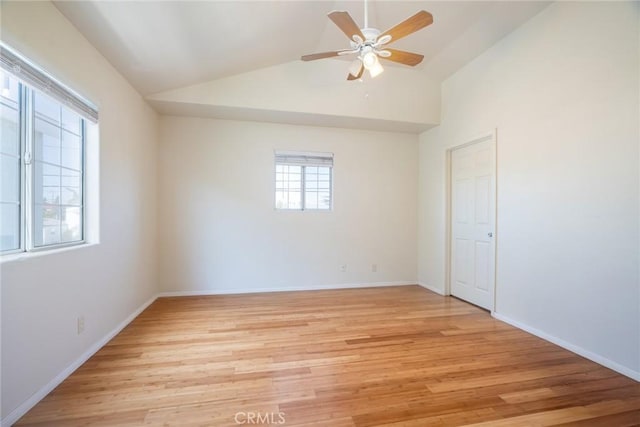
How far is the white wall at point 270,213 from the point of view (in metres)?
3.89

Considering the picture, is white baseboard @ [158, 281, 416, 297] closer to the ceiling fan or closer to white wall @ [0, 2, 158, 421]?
white wall @ [0, 2, 158, 421]

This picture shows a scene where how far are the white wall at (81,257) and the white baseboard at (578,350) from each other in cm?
398

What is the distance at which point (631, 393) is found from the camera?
6.05ft

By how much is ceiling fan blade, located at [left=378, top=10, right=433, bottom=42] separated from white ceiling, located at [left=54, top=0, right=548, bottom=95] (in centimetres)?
93

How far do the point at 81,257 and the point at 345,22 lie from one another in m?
2.61

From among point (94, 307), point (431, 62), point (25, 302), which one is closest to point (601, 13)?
point (431, 62)

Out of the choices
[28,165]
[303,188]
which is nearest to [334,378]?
[28,165]

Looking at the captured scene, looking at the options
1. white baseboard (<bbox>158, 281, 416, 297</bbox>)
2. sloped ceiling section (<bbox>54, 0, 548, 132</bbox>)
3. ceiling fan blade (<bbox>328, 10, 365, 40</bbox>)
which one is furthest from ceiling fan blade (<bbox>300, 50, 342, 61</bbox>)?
white baseboard (<bbox>158, 281, 416, 297</bbox>)

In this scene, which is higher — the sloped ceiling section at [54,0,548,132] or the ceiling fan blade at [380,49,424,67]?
the sloped ceiling section at [54,0,548,132]

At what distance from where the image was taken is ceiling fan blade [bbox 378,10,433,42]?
184cm

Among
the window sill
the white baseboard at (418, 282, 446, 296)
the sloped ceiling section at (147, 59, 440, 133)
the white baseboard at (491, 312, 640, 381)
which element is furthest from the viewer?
the white baseboard at (418, 282, 446, 296)

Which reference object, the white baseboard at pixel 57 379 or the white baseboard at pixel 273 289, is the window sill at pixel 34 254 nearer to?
the white baseboard at pixel 57 379

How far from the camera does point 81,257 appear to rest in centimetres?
211

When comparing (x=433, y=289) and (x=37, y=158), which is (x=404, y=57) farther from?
(x=433, y=289)
